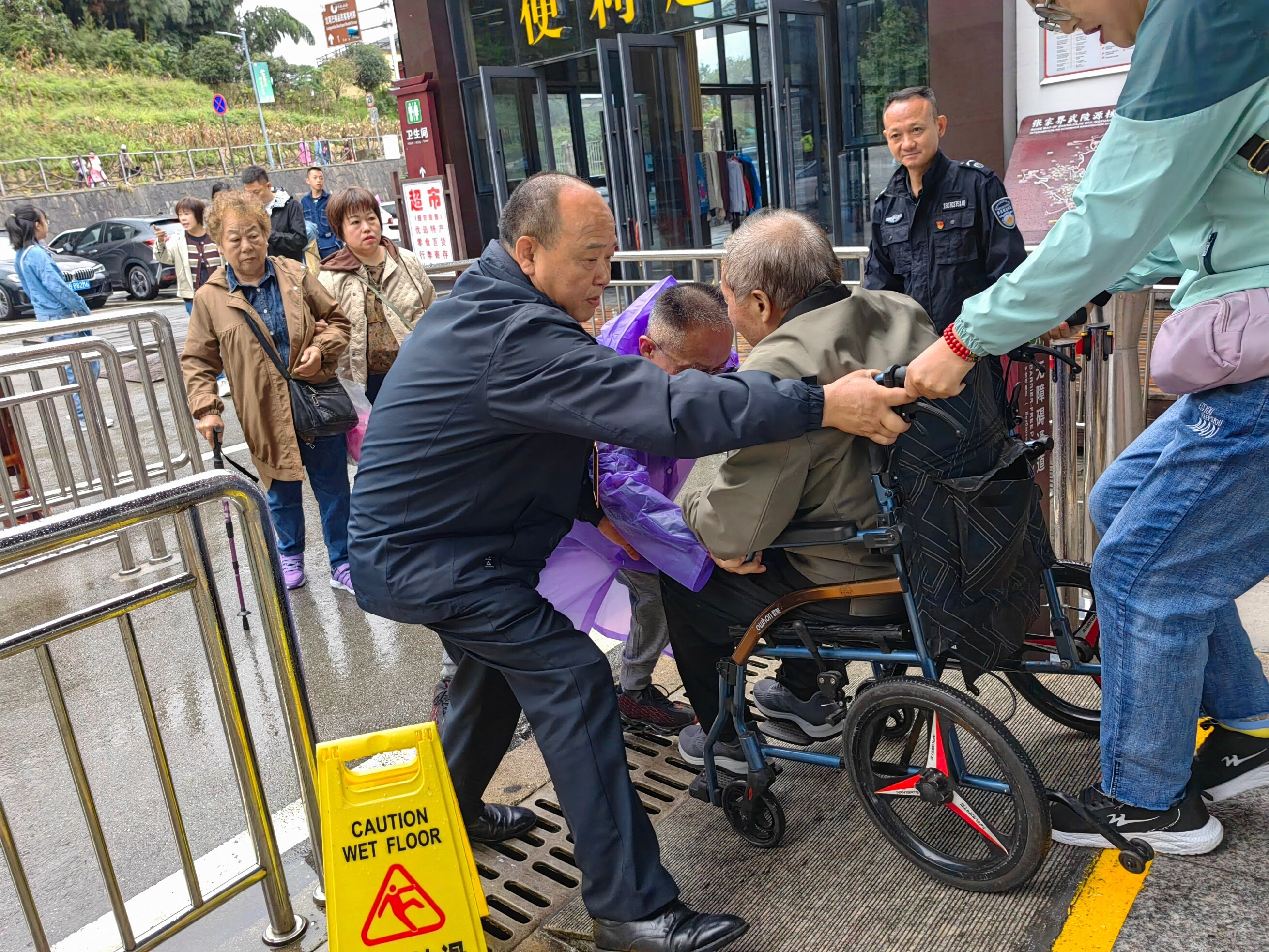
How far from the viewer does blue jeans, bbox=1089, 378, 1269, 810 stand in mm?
1881

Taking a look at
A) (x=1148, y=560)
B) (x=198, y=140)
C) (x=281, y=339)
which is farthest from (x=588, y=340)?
(x=198, y=140)

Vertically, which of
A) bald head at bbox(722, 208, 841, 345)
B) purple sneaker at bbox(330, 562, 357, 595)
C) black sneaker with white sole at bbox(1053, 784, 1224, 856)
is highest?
bald head at bbox(722, 208, 841, 345)

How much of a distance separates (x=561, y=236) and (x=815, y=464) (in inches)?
31.0

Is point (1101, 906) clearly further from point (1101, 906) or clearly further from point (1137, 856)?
point (1137, 856)

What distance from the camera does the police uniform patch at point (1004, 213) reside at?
4082mm

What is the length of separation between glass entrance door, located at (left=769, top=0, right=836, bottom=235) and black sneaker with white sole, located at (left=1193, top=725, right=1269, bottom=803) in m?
8.42

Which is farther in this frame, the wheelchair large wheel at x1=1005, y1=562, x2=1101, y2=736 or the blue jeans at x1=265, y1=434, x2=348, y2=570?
the blue jeans at x1=265, y1=434, x2=348, y2=570

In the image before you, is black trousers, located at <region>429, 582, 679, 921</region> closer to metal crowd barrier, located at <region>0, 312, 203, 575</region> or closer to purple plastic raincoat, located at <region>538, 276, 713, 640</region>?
purple plastic raincoat, located at <region>538, 276, 713, 640</region>

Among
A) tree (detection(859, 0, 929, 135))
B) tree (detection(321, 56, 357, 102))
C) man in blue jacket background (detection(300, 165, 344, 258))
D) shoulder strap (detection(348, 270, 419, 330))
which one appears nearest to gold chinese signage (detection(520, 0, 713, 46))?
tree (detection(859, 0, 929, 135))

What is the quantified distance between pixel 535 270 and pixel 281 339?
264 cm

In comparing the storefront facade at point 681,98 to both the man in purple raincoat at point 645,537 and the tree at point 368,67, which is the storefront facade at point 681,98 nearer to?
the man in purple raincoat at point 645,537

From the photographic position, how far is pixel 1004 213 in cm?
409

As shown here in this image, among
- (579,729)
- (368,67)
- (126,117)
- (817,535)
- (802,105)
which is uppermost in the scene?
(368,67)

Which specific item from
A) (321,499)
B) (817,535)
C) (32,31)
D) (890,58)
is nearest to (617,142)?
(890,58)
